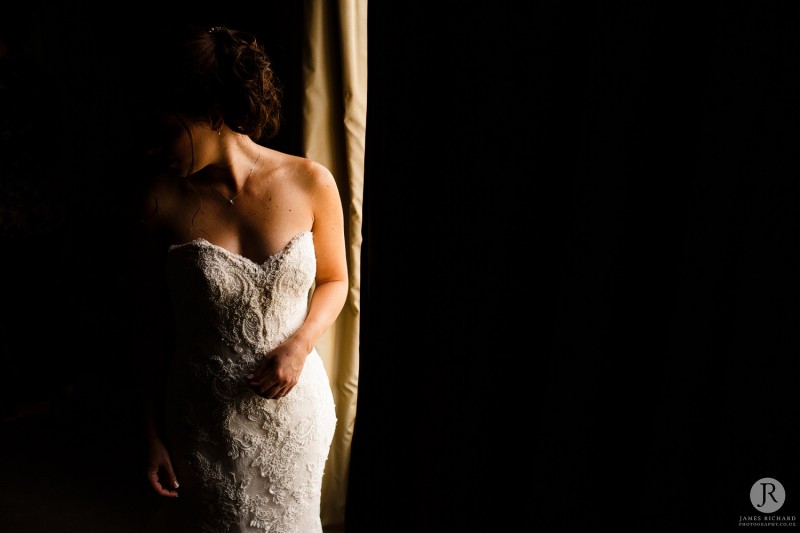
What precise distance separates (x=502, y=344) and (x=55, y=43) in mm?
2865

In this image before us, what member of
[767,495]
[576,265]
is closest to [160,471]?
[576,265]

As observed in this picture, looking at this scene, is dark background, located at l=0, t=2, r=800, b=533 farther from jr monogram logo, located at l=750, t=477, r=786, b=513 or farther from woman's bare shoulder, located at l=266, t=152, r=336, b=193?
woman's bare shoulder, located at l=266, t=152, r=336, b=193

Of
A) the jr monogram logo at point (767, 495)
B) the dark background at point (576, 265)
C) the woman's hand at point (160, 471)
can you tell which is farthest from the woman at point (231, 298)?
the jr monogram logo at point (767, 495)

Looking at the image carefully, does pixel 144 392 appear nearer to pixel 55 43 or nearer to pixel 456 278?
pixel 456 278

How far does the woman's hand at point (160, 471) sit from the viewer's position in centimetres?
129

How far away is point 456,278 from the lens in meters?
1.16

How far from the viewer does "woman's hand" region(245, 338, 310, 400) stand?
1156 mm

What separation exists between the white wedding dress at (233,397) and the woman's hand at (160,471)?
0.13 ft

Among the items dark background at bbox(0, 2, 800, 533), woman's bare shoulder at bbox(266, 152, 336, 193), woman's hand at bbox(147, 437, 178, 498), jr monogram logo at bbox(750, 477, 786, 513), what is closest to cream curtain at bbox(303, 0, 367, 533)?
dark background at bbox(0, 2, 800, 533)

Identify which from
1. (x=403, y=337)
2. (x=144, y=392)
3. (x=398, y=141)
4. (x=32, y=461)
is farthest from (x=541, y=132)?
(x=32, y=461)

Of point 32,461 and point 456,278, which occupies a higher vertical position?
point 456,278

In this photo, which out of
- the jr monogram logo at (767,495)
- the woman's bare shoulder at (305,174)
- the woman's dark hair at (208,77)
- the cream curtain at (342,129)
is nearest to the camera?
the jr monogram logo at (767,495)

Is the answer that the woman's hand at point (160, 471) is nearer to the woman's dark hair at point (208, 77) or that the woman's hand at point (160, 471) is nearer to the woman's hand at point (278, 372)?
the woman's hand at point (278, 372)

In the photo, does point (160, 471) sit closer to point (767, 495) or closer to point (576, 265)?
point (576, 265)
